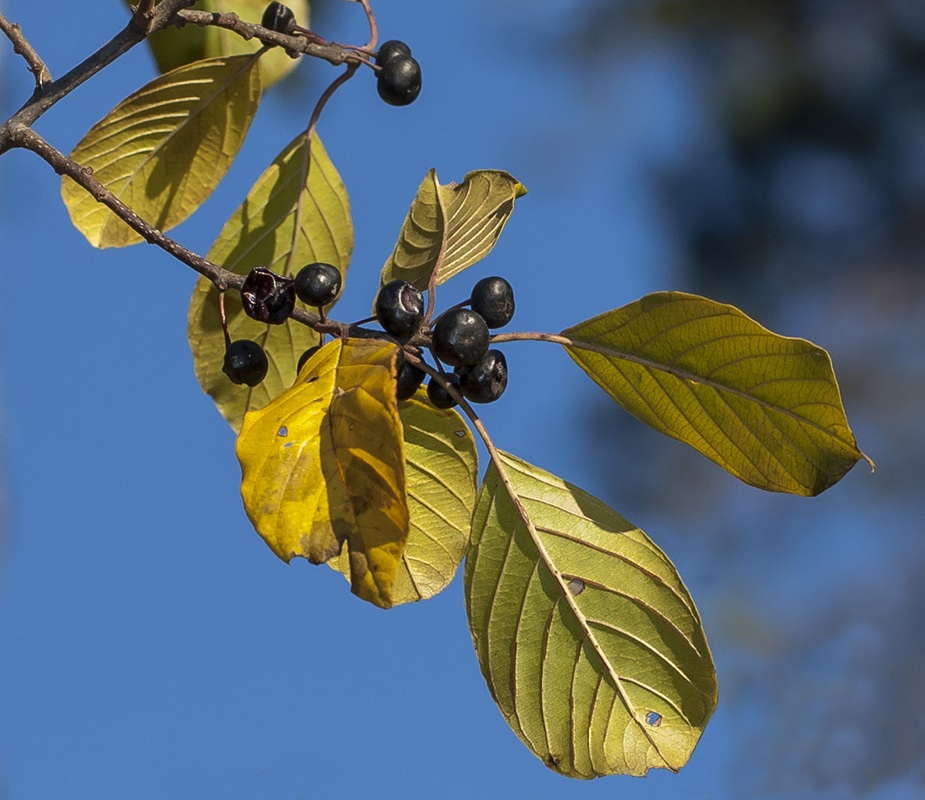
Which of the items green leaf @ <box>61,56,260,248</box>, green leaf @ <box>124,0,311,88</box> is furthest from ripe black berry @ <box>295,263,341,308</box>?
green leaf @ <box>124,0,311,88</box>

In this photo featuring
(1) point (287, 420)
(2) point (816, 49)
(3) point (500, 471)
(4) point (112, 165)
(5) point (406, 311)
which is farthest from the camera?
(2) point (816, 49)

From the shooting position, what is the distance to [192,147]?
1.25 meters

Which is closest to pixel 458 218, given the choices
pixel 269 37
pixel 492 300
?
pixel 492 300

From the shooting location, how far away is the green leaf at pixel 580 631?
3.22 feet

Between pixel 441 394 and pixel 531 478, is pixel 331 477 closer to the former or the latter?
pixel 441 394

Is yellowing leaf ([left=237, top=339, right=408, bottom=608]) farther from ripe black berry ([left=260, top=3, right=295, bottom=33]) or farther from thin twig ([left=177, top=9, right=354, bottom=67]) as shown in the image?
ripe black berry ([left=260, top=3, right=295, bottom=33])

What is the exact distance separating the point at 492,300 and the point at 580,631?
36cm

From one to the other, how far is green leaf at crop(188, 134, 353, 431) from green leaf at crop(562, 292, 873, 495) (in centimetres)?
47

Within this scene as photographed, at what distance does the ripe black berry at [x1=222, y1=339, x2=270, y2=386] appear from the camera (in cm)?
100

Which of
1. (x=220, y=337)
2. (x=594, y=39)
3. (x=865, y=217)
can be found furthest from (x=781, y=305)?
(x=220, y=337)

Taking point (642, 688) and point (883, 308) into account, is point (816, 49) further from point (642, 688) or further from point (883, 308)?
point (642, 688)

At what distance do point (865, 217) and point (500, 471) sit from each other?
283 inches

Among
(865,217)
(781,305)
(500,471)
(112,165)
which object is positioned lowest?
(500,471)

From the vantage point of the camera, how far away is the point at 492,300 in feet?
3.11
